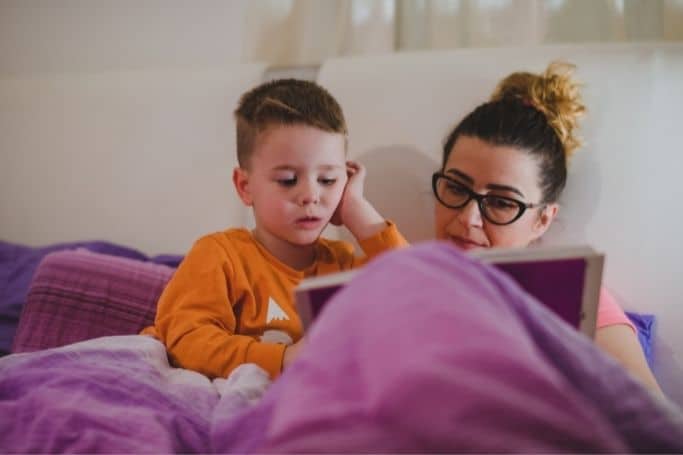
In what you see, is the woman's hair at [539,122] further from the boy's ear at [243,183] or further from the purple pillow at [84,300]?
the purple pillow at [84,300]

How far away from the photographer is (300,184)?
1.05 meters

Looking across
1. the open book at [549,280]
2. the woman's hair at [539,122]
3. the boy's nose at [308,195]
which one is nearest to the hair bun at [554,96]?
the woman's hair at [539,122]

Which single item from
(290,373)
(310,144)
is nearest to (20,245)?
(310,144)

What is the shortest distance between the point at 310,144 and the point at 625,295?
66cm

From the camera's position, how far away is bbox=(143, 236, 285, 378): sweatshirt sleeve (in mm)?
944

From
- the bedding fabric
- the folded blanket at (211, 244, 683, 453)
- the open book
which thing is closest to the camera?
the folded blanket at (211, 244, 683, 453)

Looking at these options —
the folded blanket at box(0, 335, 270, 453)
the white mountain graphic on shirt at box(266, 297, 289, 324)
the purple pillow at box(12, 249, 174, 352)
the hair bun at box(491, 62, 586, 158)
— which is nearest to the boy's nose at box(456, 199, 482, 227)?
the hair bun at box(491, 62, 586, 158)

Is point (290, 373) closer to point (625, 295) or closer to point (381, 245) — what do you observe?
point (381, 245)

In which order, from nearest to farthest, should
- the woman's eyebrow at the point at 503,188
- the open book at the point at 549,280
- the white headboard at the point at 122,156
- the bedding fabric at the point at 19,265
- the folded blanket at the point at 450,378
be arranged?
the folded blanket at the point at 450,378
the open book at the point at 549,280
the woman's eyebrow at the point at 503,188
the bedding fabric at the point at 19,265
the white headboard at the point at 122,156

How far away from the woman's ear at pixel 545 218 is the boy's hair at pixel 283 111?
1.33 feet

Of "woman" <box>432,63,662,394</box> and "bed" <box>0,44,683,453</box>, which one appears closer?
"bed" <box>0,44,683,453</box>

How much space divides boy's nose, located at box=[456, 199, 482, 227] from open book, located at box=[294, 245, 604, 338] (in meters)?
0.43

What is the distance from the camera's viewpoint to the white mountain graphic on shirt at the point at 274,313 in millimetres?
1059

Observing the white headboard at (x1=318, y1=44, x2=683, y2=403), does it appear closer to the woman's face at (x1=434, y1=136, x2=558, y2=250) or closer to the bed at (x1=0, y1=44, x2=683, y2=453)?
the bed at (x1=0, y1=44, x2=683, y2=453)
